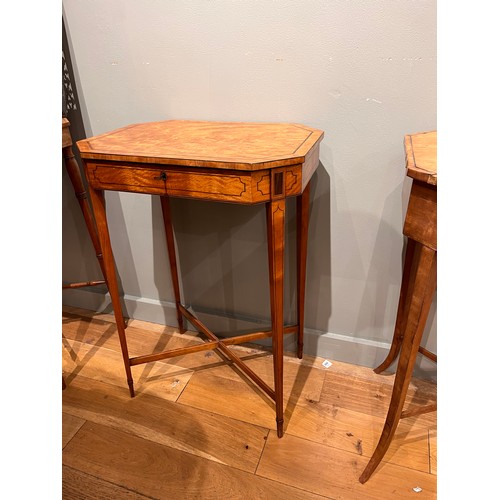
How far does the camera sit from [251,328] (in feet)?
5.54

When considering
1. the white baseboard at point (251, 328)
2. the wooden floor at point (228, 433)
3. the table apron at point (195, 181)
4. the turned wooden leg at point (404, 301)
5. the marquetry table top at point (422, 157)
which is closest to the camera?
the marquetry table top at point (422, 157)

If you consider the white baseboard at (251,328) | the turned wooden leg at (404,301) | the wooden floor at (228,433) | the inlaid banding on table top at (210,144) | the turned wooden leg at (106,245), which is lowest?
the wooden floor at (228,433)

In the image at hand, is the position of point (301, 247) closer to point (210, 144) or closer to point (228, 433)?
point (210, 144)

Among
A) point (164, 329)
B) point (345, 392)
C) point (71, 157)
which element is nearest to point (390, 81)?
point (345, 392)

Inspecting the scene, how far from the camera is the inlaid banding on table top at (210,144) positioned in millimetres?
995

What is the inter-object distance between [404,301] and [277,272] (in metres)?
0.50

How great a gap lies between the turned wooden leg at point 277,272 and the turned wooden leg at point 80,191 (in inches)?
33.7

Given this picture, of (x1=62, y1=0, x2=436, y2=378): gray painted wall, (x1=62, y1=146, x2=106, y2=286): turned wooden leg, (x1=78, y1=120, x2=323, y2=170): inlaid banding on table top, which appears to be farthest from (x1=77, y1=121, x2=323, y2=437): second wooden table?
(x1=62, y1=146, x2=106, y2=286): turned wooden leg

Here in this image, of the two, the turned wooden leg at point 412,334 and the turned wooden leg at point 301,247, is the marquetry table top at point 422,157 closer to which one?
the turned wooden leg at point 412,334

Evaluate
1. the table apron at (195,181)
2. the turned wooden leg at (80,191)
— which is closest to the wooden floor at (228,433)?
the turned wooden leg at (80,191)

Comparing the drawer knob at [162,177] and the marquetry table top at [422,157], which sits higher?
the marquetry table top at [422,157]

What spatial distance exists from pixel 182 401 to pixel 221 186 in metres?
0.83

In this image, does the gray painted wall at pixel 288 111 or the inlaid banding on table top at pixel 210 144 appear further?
the gray painted wall at pixel 288 111

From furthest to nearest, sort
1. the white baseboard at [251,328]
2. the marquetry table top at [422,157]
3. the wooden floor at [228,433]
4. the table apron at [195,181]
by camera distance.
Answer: the white baseboard at [251,328], the wooden floor at [228,433], the table apron at [195,181], the marquetry table top at [422,157]
